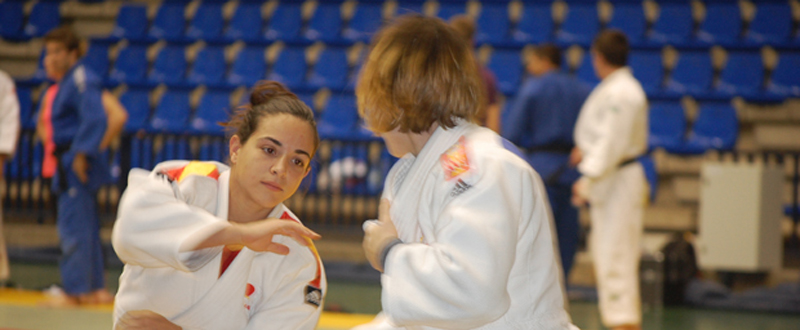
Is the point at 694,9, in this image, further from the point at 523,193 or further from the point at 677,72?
the point at 523,193

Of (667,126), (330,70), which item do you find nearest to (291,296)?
(667,126)

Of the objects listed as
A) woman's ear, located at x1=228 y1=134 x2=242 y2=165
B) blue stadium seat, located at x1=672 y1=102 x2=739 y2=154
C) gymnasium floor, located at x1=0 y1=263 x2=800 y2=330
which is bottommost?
gymnasium floor, located at x1=0 y1=263 x2=800 y2=330

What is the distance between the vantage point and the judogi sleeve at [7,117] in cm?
460

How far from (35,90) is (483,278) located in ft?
27.9

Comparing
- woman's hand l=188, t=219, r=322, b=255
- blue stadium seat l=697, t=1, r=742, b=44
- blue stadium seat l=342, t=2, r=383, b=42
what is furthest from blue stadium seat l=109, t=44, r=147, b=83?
woman's hand l=188, t=219, r=322, b=255

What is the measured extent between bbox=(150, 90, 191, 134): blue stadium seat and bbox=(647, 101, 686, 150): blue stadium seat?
4.56 metres

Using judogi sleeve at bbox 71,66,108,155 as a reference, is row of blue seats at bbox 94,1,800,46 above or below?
above

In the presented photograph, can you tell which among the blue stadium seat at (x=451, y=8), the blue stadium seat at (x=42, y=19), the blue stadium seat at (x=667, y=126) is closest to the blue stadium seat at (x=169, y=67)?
the blue stadium seat at (x=42, y=19)

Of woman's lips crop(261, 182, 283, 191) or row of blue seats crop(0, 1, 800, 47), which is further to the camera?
row of blue seats crop(0, 1, 800, 47)

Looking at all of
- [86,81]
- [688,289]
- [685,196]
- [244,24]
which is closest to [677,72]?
[685,196]

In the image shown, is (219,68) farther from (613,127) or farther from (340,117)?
(613,127)

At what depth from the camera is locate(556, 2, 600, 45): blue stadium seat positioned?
25.8 feet

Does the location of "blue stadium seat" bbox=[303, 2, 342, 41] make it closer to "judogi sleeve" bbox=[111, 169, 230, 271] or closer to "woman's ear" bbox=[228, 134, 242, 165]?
"woman's ear" bbox=[228, 134, 242, 165]

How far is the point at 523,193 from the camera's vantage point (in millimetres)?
1416
